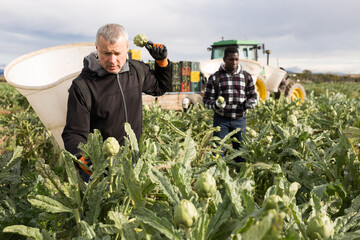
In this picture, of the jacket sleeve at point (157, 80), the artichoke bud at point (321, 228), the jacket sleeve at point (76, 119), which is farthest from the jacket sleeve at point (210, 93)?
the artichoke bud at point (321, 228)

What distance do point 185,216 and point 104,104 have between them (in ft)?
4.38

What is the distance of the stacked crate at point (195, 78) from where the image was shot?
793 centimetres

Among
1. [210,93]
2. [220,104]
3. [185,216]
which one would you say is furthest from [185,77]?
[185,216]

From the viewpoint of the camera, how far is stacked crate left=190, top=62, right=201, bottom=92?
793 centimetres

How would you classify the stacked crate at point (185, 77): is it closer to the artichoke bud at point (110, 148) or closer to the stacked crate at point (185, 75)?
the stacked crate at point (185, 75)

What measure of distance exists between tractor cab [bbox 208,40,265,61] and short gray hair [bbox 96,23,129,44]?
6.81 metres

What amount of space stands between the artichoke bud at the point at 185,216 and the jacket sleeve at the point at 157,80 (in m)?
1.64

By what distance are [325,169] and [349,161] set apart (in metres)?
0.13

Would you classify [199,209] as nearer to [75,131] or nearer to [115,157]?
[115,157]

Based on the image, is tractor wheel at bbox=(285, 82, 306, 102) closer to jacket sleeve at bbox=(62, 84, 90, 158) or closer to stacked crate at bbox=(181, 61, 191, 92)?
stacked crate at bbox=(181, 61, 191, 92)

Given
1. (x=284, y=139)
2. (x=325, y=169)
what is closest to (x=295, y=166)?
(x=325, y=169)

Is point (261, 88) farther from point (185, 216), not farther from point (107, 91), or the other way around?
point (185, 216)

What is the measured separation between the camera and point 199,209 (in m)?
0.63

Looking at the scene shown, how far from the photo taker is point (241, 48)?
820 cm
